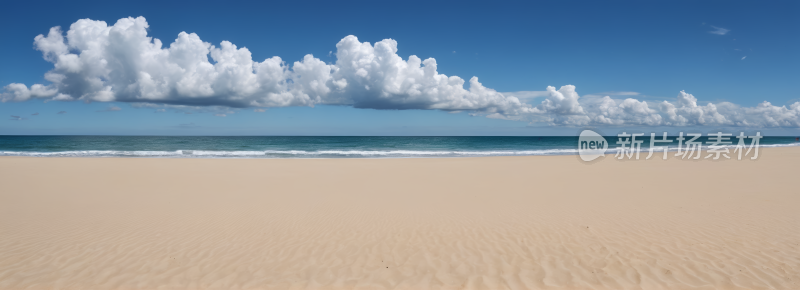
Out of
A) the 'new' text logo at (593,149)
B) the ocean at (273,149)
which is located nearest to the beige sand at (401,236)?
the 'new' text logo at (593,149)

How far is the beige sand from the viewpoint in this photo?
5133 mm

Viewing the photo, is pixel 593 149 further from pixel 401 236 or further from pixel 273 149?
pixel 273 149

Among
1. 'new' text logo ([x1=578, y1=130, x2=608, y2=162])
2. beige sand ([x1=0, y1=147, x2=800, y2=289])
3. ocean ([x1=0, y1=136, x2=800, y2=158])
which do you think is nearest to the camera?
beige sand ([x1=0, y1=147, x2=800, y2=289])

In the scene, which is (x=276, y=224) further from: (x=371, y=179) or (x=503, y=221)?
(x=371, y=179)

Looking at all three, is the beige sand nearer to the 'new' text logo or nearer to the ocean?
the 'new' text logo

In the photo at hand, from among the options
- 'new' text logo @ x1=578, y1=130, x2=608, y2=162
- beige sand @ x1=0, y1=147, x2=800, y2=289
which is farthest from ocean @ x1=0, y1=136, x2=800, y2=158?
beige sand @ x1=0, y1=147, x2=800, y2=289

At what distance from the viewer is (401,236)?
7.04 meters

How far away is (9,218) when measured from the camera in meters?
8.42

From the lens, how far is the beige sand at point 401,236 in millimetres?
5133

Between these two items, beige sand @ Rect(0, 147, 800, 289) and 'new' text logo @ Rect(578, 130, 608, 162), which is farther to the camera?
'new' text logo @ Rect(578, 130, 608, 162)

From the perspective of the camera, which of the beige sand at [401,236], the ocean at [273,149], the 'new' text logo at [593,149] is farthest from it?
the ocean at [273,149]

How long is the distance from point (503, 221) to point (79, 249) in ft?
28.1

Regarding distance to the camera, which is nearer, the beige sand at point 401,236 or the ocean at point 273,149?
the beige sand at point 401,236

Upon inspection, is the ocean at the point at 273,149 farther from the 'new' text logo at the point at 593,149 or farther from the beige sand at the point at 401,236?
the beige sand at the point at 401,236
